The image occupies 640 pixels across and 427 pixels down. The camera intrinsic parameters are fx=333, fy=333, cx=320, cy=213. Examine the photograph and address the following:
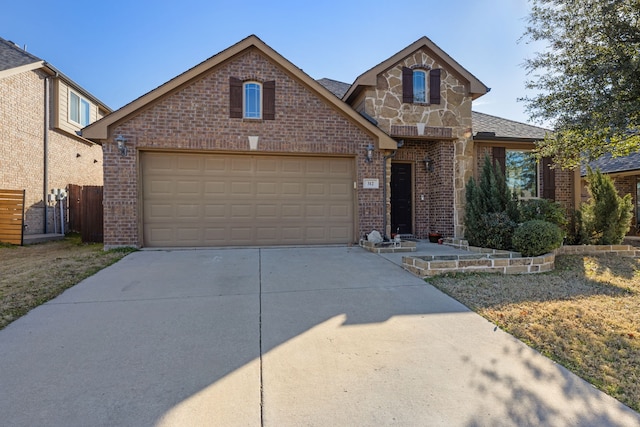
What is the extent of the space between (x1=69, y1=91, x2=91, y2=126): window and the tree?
1611cm

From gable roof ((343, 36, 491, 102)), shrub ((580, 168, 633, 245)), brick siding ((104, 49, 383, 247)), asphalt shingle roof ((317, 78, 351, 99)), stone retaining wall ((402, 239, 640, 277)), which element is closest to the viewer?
stone retaining wall ((402, 239, 640, 277))

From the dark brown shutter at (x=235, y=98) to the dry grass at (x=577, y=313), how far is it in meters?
6.49

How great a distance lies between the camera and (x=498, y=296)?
4.75m

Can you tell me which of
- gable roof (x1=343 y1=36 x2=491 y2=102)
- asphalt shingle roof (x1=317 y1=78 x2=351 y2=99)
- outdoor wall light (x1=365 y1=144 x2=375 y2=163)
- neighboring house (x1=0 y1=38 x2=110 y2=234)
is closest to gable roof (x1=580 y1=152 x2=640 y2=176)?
gable roof (x1=343 y1=36 x2=491 y2=102)

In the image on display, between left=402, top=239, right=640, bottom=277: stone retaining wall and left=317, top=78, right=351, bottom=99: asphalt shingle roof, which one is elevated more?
left=317, top=78, right=351, bottom=99: asphalt shingle roof

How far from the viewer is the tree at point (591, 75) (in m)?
6.26

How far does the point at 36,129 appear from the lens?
11.8 meters

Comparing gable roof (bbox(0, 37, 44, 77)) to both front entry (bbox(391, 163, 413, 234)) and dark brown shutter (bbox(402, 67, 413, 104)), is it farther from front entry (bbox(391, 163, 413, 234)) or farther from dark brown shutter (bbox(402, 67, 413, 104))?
front entry (bbox(391, 163, 413, 234))

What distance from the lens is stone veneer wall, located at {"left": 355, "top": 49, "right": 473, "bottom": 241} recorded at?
33.7ft

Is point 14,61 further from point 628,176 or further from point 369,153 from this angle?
point 628,176

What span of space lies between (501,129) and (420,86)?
12.3ft

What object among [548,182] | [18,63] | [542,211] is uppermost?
[18,63]

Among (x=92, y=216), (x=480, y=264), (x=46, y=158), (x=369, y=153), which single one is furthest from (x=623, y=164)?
(x=46, y=158)

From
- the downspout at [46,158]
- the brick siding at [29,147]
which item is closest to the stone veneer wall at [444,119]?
the brick siding at [29,147]
